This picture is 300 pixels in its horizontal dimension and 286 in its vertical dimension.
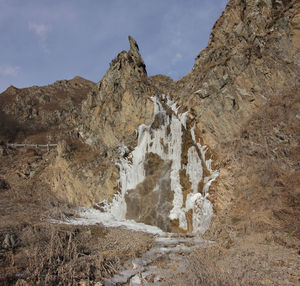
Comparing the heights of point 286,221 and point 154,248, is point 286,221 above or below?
above

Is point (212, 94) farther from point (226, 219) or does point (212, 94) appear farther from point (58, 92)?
point (58, 92)

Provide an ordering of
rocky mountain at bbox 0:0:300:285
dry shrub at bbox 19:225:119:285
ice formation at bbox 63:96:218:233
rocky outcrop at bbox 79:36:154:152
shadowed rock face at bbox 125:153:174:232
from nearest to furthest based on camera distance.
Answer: dry shrub at bbox 19:225:119:285, rocky mountain at bbox 0:0:300:285, ice formation at bbox 63:96:218:233, shadowed rock face at bbox 125:153:174:232, rocky outcrop at bbox 79:36:154:152

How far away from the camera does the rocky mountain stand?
8.37 meters

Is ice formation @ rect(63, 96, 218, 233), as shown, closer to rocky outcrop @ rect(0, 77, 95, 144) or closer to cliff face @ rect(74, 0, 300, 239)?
cliff face @ rect(74, 0, 300, 239)

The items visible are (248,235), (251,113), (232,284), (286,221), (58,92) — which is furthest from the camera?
(58,92)

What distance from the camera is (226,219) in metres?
8.59

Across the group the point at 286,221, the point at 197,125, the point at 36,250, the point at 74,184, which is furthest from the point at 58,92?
the point at 286,221

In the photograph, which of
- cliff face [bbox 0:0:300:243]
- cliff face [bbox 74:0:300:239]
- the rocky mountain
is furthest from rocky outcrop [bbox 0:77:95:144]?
cliff face [bbox 74:0:300:239]

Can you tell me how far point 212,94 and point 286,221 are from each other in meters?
8.14

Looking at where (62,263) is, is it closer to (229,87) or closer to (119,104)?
(229,87)

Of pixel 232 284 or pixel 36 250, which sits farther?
pixel 36 250

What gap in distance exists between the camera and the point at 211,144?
40.1 feet

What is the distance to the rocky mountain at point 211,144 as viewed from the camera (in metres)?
8.37

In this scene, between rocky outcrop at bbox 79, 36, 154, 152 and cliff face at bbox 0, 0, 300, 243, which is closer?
cliff face at bbox 0, 0, 300, 243
